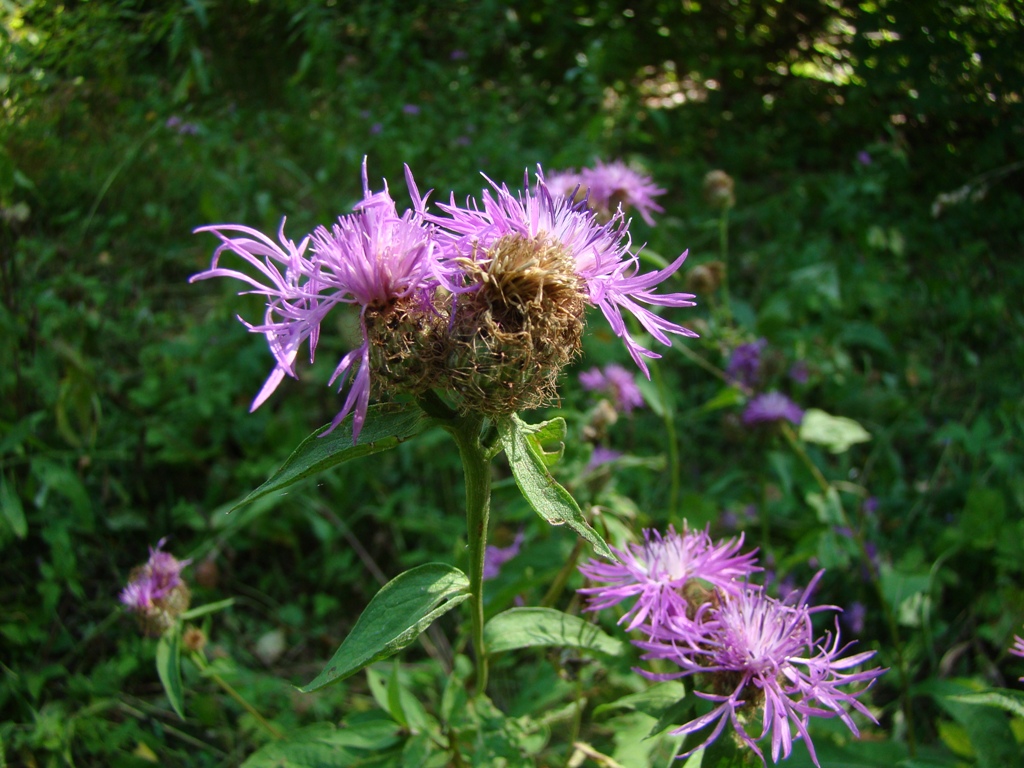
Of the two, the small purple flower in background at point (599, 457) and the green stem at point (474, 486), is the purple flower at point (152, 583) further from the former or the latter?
the small purple flower in background at point (599, 457)

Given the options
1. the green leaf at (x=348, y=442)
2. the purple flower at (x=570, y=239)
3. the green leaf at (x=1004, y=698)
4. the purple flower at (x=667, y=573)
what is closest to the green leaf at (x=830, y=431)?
the purple flower at (x=667, y=573)

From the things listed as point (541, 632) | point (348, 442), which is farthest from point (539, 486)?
point (541, 632)

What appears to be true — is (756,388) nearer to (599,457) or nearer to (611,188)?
(599,457)

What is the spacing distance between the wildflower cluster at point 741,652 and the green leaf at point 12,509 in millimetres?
1798

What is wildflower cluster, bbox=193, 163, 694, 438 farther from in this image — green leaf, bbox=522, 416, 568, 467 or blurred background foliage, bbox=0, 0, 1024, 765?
blurred background foliage, bbox=0, 0, 1024, 765

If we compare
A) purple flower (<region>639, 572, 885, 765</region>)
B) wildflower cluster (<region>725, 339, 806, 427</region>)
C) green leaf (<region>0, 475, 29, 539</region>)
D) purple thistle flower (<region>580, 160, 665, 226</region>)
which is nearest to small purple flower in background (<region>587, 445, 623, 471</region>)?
wildflower cluster (<region>725, 339, 806, 427</region>)

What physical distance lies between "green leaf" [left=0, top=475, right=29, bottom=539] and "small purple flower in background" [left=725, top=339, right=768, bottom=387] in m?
2.46

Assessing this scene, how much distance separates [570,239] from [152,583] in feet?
4.70

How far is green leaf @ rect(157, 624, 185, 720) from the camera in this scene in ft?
4.97

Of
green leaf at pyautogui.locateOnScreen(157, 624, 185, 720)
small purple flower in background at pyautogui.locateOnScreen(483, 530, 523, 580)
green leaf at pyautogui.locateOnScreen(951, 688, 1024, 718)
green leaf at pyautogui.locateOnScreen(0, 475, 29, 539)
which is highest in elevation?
green leaf at pyautogui.locateOnScreen(0, 475, 29, 539)

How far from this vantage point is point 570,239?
1.08 meters

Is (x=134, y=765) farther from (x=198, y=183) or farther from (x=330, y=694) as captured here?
(x=198, y=183)

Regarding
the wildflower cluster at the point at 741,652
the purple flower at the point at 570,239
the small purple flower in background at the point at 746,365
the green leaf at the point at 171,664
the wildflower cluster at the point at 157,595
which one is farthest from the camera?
the small purple flower in background at the point at 746,365

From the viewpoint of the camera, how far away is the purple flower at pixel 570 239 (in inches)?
41.3
